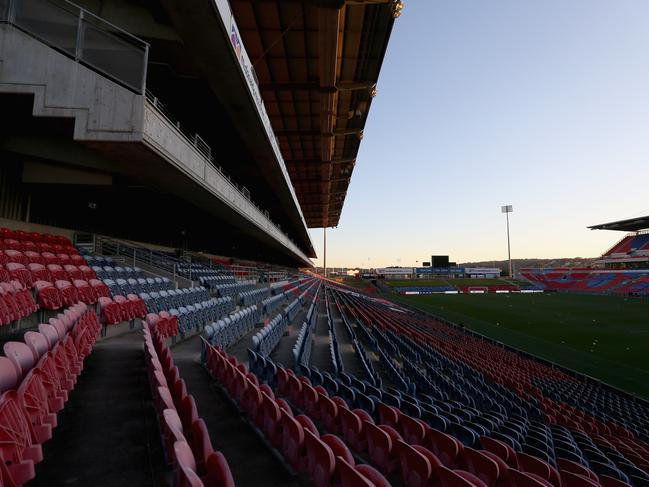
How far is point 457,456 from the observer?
126 inches

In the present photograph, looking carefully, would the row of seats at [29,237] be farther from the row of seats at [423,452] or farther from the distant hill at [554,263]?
the distant hill at [554,263]

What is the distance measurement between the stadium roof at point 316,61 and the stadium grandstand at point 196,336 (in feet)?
0.30

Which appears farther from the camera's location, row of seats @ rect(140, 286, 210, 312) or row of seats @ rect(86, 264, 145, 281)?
row of seats @ rect(86, 264, 145, 281)

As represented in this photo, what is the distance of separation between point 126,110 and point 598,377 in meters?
17.0

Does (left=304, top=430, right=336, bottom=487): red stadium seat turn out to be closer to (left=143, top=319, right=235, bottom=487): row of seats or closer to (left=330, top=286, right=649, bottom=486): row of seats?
(left=143, top=319, right=235, bottom=487): row of seats

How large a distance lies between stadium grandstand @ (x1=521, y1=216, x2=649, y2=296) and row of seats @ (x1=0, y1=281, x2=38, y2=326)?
5918cm

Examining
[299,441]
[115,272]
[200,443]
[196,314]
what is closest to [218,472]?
[200,443]

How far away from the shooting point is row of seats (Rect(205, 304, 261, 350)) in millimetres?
6443

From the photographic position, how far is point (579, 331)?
2300 centimetres

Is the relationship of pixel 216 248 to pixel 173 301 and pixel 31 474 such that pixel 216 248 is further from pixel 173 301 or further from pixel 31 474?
pixel 31 474

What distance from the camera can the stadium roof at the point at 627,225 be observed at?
57.6 metres

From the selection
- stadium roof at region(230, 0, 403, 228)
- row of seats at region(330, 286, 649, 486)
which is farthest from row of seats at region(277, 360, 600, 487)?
stadium roof at region(230, 0, 403, 228)

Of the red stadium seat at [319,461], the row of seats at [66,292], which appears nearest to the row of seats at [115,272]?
the row of seats at [66,292]

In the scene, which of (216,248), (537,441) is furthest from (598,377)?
(216,248)
